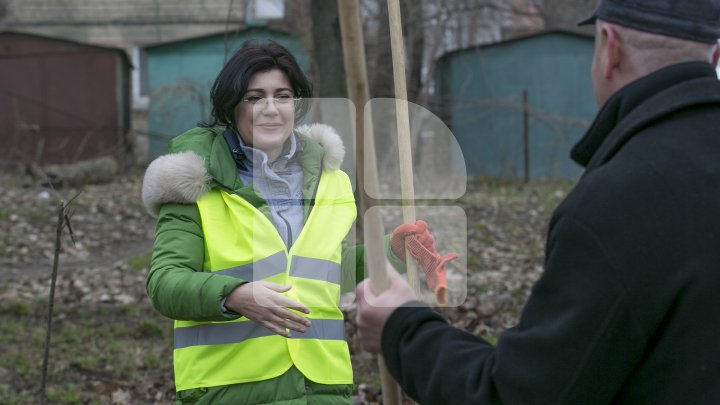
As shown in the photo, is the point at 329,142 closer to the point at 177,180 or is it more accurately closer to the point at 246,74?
the point at 246,74

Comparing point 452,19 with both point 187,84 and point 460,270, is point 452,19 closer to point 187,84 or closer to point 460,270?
point 187,84

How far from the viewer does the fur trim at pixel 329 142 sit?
3061 mm

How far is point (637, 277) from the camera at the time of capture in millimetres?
1734

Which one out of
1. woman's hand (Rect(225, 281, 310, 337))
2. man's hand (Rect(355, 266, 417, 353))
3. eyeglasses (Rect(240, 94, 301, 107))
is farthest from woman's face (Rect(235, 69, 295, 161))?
man's hand (Rect(355, 266, 417, 353))

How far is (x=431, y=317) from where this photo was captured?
2.05 meters

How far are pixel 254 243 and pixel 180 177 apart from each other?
0.30m

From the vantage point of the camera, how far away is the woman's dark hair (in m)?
3.00

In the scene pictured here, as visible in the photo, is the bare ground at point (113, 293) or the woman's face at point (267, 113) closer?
the woman's face at point (267, 113)

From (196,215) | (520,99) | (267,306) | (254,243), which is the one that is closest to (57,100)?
(520,99)

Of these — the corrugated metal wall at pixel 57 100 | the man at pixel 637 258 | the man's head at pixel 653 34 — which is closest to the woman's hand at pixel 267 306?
the man at pixel 637 258

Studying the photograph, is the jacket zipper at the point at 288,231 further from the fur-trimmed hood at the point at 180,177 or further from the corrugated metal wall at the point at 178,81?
the corrugated metal wall at the point at 178,81

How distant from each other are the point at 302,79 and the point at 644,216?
5.29 ft

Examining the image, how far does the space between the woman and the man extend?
0.99 meters

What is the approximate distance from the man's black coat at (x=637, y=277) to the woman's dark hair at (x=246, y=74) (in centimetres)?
142
